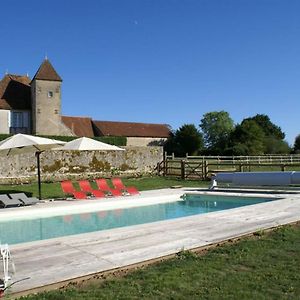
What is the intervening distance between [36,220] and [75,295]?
743cm

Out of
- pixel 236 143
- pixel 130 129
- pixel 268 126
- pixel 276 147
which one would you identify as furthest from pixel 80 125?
pixel 268 126

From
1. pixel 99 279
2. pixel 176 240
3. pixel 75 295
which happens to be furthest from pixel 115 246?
pixel 75 295

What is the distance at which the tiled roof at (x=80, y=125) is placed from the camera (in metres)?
54.8

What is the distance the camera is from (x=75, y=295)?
14.5 ft

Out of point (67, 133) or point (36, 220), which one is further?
point (67, 133)

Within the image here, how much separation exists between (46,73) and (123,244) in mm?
40570

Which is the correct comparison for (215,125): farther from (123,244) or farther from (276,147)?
(123,244)

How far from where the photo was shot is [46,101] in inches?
1736

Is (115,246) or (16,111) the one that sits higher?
(16,111)

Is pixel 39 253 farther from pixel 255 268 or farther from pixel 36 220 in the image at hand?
pixel 36 220

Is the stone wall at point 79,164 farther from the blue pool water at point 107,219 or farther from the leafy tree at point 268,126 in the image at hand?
the leafy tree at point 268,126

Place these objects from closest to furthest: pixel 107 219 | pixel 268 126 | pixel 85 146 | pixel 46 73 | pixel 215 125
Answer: pixel 107 219, pixel 85 146, pixel 46 73, pixel 268 126, pixel 215 125

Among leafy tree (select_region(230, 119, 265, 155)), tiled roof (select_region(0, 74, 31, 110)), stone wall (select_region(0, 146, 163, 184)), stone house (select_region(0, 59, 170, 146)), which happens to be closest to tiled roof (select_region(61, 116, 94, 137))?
stone house (select_region(0, 59, 170, 146))

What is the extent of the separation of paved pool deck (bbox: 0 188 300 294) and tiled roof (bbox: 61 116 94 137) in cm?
4410
